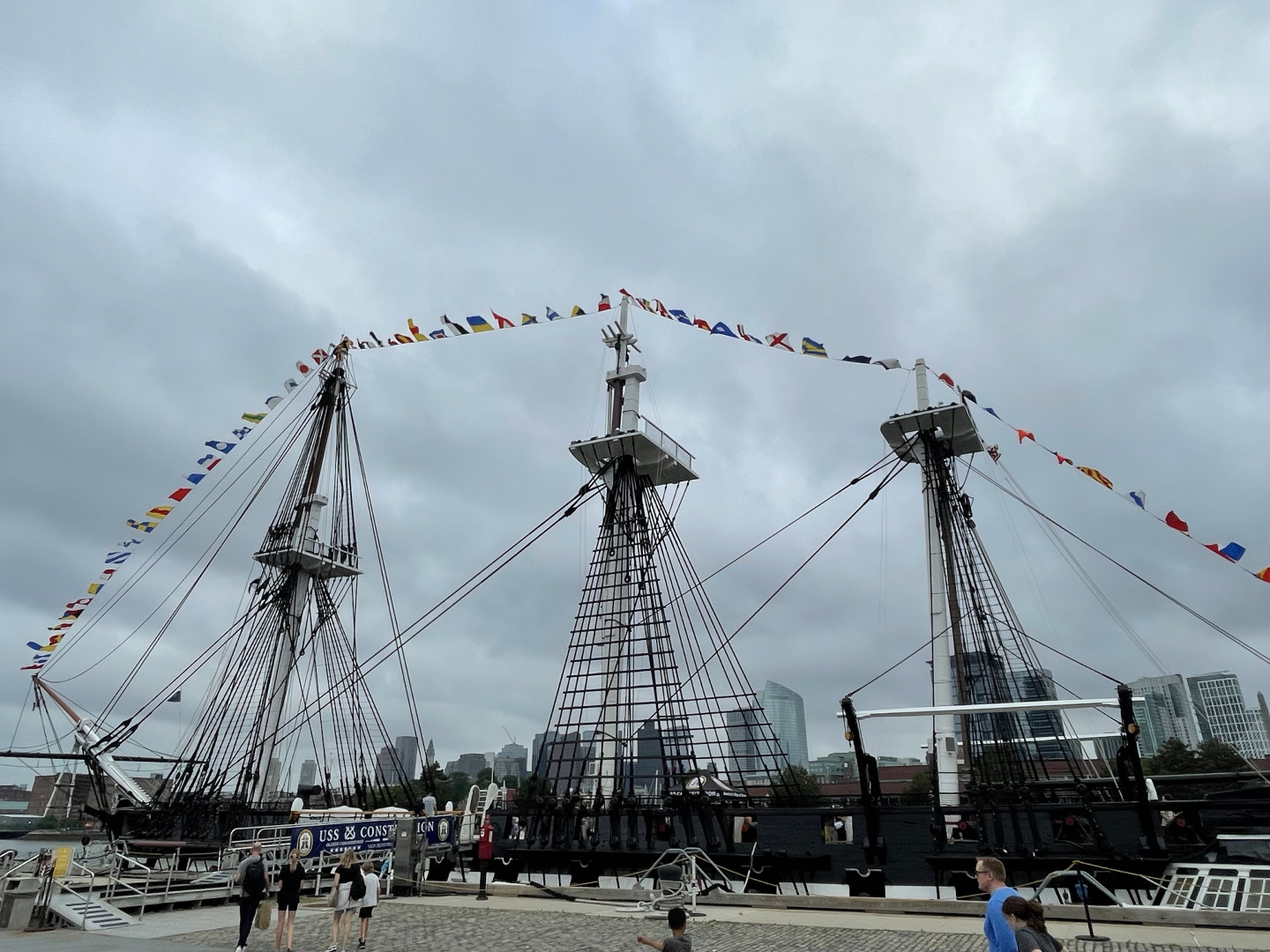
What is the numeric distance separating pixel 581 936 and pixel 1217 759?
216ft

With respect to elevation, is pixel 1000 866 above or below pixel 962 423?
below

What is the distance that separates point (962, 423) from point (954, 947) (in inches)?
746

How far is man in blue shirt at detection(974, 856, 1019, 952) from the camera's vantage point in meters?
5.08

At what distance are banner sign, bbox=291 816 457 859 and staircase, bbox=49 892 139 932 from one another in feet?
10.9

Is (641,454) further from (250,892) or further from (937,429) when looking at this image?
(250,892)

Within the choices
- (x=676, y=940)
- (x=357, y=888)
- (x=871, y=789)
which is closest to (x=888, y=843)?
(x=871, y=789)

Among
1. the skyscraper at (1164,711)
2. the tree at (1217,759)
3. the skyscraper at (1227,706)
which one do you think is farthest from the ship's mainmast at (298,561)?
the skyscraper at (1227,706)

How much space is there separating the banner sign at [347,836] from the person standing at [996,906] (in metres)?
14.4

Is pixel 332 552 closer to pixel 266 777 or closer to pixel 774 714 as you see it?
pixel 266 777

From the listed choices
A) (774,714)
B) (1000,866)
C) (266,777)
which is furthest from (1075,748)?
(774,714)

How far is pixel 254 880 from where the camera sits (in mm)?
10273

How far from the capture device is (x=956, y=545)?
26297 millimetres

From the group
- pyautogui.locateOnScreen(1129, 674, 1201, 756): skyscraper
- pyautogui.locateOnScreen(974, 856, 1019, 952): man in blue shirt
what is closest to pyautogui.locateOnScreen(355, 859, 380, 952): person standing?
pyautogui.locateOnScreen(974, 856, 1019, 952): man in blue shirt

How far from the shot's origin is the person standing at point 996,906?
16.7 feet
